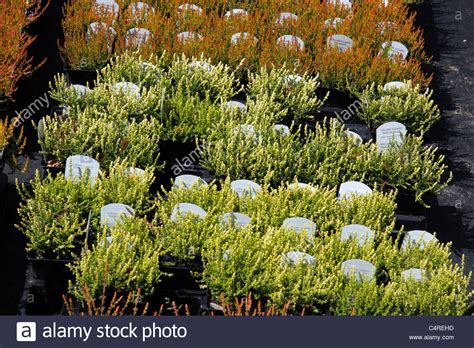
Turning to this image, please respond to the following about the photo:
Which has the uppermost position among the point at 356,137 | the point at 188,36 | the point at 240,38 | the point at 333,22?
the point at 333,22

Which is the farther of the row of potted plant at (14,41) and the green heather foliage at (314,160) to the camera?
the row of potted plant at (14,41)

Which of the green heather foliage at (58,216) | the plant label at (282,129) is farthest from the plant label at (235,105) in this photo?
the green heather foliage at (58,216)

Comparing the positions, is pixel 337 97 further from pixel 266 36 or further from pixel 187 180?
pixel 187 180

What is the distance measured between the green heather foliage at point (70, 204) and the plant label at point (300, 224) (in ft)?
4.14

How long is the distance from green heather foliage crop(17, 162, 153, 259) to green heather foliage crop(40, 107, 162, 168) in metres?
0.32

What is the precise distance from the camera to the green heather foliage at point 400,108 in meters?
10.1

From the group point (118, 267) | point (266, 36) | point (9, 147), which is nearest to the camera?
point (118, 267)

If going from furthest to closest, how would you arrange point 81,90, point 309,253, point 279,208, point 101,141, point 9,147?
point 81,90 → point 9,147 → point 101,141 → point 279,208 → point 309,253

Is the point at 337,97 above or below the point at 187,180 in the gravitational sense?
above

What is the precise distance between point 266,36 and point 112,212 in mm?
3609

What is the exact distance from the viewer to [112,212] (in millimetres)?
8414

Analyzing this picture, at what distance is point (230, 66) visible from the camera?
1076 cm

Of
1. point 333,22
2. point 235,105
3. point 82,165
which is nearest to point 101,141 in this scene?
point 82,165

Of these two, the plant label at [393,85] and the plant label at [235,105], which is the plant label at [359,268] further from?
the plant label at [393,85]
